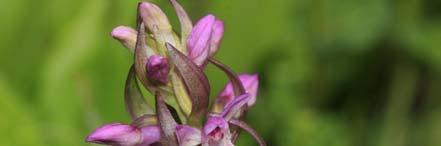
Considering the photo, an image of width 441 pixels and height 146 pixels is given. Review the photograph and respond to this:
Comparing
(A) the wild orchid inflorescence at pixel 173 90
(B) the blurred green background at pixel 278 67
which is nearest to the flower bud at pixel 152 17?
(A) the wild orchid inflorescence at pixel 173 90

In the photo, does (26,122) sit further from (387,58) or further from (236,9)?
(387,58)

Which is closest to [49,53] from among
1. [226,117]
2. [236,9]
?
[236,9]

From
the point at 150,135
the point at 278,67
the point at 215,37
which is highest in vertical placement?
the point at 215,37

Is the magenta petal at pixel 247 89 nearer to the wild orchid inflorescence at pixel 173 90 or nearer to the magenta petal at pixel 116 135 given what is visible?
the wild orchid inflorescence at pixel 173 90

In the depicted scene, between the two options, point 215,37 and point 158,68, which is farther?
point 215,37

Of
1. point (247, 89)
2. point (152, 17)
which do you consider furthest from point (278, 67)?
point (152, 17)

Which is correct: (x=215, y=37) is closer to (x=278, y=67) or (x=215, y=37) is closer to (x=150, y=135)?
(x=150, y=135)

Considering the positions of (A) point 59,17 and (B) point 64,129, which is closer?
(B) point 64,129
